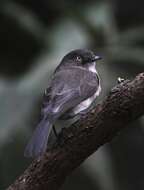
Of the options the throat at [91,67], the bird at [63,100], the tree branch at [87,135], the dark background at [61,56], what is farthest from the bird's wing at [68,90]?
the dark background at [61,56]

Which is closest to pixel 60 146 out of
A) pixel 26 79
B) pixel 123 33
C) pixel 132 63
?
pixel 26 79

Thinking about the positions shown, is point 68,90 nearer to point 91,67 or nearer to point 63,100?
point 63,100

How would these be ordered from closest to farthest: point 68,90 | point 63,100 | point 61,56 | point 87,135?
point 87,135 → point 63,100 → point 68,90 → point 61,56

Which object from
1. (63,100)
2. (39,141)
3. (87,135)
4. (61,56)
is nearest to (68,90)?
(63,100)

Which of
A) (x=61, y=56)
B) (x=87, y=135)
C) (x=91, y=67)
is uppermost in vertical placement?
(x=87, y=135)

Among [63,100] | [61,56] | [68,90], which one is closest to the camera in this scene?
[63,100]

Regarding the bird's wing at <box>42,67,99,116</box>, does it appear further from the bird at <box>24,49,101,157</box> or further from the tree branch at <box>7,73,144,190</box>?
the tree branch at <box>7,73,144,190</box>

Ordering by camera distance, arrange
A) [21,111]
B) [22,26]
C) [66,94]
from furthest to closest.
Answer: [22,26], [21,111], [66,94]

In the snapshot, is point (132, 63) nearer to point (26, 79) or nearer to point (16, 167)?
point (26, 79)
